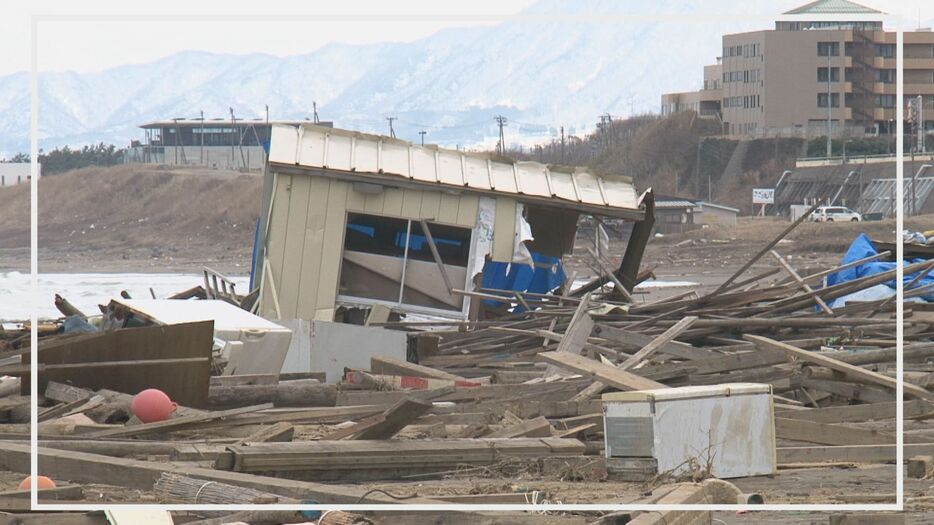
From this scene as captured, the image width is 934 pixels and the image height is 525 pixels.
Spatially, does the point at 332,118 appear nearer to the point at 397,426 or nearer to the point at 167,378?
the point at 167,378

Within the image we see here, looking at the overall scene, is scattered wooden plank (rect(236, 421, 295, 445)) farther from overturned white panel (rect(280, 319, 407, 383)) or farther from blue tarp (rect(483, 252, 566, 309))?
blue tarp (rect(483, 252, 566, 309))

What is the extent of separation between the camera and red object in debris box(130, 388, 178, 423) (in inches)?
344

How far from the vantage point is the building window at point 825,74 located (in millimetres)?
16217

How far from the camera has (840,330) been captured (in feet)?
40.7

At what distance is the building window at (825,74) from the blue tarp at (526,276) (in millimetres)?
4087

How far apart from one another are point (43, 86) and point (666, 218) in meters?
43.1

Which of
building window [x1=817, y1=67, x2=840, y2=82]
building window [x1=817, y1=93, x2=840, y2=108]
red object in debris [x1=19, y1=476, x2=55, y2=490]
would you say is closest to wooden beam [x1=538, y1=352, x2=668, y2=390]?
red object in debris [x1=19, y1=476, x2=55, y2=490]

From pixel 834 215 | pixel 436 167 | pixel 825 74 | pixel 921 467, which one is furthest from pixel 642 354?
pixel 834 215

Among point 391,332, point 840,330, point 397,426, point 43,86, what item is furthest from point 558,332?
point 43,86

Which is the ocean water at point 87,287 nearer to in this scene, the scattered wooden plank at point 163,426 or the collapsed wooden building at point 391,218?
the collapsed wooden building at point 391,218

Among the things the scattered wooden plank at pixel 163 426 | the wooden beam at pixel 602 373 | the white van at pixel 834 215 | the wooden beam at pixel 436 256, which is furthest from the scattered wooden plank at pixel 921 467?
the white van at pixel 834 215

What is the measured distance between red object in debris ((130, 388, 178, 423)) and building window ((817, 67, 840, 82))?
9387mm

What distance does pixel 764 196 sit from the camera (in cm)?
4909

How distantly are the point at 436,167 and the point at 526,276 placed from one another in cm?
193
